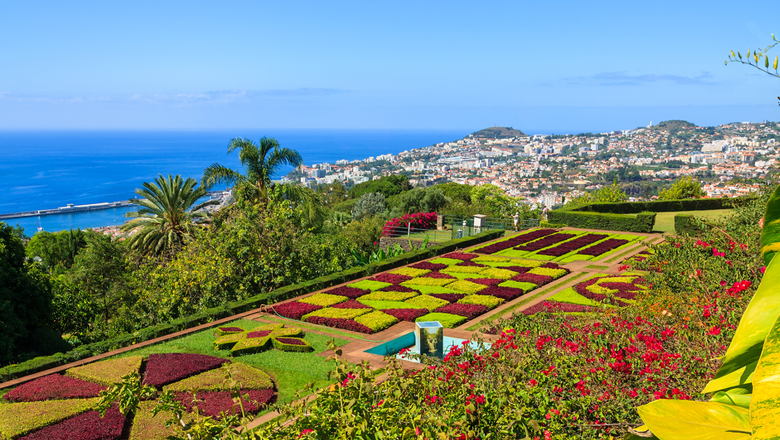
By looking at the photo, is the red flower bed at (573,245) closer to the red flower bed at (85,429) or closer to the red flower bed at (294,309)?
the red flower bed at (294,309)

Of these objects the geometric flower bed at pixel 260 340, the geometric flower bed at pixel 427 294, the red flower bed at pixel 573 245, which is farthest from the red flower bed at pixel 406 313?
the red flower bed at pixel 573 245

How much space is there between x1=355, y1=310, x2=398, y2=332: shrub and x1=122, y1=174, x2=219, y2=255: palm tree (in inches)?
341

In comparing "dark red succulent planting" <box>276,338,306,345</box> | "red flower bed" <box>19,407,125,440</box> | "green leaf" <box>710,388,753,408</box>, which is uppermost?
"green leaf" <box>710,388,753,408</box>

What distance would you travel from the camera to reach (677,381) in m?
5.75

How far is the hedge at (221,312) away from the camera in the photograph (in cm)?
1005

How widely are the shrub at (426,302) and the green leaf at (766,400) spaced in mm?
14078

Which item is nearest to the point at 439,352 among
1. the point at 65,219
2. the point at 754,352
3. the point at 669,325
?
the point at 669,325

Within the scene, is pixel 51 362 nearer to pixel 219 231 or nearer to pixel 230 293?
pixel 230 293

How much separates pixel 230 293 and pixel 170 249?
4.85m

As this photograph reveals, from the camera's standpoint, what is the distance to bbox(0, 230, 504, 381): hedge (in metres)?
10.0

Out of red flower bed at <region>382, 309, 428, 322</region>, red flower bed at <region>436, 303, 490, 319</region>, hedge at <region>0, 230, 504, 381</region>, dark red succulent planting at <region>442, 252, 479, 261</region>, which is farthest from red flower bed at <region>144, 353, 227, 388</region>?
dark red succulent planting at <region>442, 252, 479, 261</region>

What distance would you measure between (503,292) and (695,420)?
51.6ft

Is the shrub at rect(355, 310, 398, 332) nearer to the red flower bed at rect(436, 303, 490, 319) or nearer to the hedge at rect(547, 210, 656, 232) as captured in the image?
the red flower bed at rect(436, 303, 490, 319)

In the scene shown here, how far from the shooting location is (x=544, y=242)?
79.0ft
